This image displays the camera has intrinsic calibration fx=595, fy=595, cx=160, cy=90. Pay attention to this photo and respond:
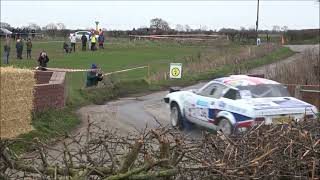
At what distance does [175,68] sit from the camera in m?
26.3

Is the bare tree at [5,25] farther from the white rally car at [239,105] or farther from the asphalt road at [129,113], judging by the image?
the white rally car at [239,105]

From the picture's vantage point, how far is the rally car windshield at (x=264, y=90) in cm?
1256

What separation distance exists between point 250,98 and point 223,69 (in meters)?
19.4

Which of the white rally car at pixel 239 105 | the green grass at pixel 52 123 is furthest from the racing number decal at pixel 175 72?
the white rally car at pixel 239 105

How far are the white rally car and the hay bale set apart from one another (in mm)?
3190

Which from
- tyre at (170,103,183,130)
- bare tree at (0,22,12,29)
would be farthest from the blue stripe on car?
bare tree at (0,22,12,29)

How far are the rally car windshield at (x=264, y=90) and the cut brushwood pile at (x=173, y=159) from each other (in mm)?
8111

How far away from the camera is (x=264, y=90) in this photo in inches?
501

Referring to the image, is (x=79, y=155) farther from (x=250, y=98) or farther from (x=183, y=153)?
(x=250, y=98)

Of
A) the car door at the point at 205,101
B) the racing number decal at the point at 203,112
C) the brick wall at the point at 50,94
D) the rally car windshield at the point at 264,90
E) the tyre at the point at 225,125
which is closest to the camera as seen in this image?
the tyre at the point at 225,125

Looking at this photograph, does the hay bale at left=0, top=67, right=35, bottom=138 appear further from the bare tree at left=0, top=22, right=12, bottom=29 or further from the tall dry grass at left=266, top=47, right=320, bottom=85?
the bare tree at left=0, top=22, right=12, bottom=29

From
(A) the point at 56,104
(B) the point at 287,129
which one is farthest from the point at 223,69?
(B) the point at 287,129

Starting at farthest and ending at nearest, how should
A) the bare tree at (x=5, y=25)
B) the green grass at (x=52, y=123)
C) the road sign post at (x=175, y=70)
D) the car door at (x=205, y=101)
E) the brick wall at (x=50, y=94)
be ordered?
the bare tree at (x=5, y=25) < the road sign post at (x=175, y=70) < the brick wall at (x=50, y=94) < the car door at (x=205, y=101) < the green grass at (x=52, y=123)

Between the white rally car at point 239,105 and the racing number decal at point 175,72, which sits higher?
the white rally car at point 239,105
